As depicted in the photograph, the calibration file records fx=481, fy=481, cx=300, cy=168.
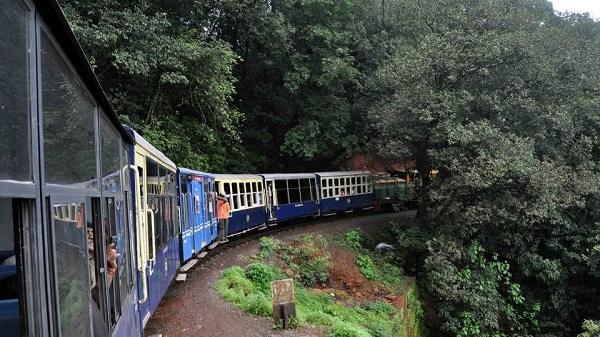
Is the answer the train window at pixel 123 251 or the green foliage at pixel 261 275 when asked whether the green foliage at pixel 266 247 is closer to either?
the green foliage at pixel 261 275

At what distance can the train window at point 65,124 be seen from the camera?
192 cm

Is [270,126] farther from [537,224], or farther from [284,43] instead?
[537,224]

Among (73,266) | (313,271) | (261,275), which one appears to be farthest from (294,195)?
(73,266)

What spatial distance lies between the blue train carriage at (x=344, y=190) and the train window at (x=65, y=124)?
65.2 feet

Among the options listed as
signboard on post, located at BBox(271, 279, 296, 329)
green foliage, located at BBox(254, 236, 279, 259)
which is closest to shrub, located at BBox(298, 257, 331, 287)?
green foliage, located at BBox(254, 236, 279, 259)

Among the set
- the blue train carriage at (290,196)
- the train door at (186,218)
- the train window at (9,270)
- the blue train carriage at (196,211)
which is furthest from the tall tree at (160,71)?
the train window at (9,270)

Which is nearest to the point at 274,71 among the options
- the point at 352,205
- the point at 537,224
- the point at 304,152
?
the point at 304,152

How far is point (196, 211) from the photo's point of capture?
40.7 feet

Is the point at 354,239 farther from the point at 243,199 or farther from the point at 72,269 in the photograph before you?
the point at 72,269

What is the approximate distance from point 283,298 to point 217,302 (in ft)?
7.00

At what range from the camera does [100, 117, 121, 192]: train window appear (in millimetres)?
3524

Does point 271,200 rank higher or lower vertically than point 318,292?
higher

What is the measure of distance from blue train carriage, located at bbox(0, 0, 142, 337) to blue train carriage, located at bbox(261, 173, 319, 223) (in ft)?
53.5

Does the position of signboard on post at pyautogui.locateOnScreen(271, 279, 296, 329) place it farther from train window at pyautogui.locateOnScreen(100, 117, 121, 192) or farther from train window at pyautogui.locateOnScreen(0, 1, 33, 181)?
train window at pyautogui.locateOnScreen(0, 1, 33, 181)
